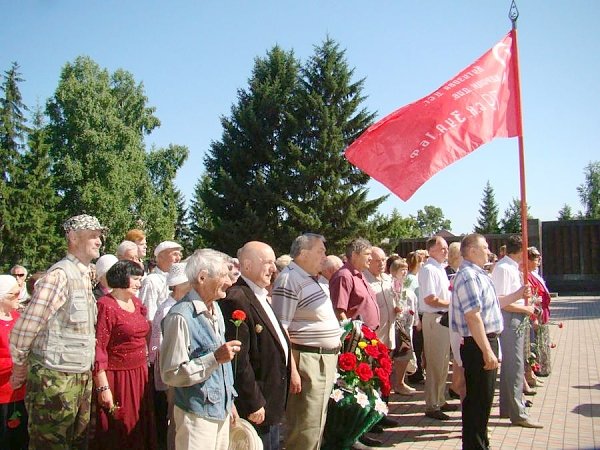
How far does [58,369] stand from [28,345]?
0.26m

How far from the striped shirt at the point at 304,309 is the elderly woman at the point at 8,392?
2.30 meters

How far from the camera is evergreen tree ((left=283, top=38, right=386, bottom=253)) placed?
29.3 meters

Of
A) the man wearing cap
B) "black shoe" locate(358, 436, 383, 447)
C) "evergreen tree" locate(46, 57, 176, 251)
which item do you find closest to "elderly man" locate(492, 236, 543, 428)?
"black shoe" locate(358, 436, 383, 447)

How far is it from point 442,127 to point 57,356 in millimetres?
4086

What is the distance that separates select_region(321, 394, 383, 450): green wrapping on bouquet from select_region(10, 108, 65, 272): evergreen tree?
3166 cm

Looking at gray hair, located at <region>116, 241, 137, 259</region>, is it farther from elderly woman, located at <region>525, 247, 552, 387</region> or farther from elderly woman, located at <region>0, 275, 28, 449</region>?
elderly woman, located at <region>525, 247, 552, 387</region>

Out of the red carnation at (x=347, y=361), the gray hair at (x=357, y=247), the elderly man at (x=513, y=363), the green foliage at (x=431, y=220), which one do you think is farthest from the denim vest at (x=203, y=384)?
the green foliage at (x=431, y=220)

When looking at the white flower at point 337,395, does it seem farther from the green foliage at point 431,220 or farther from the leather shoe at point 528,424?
the green foliage at point 431,220

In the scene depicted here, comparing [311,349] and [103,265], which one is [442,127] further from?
[103,265]

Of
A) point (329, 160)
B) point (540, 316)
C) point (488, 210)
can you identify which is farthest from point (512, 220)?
point (540, 316)

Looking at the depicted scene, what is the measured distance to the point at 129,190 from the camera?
124 feet

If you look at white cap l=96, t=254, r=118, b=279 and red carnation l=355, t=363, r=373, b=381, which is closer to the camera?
red carnation l=355, t=363, r=373, b=381

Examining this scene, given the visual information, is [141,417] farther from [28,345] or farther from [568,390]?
[568,390]

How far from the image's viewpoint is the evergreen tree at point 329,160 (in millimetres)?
29266
